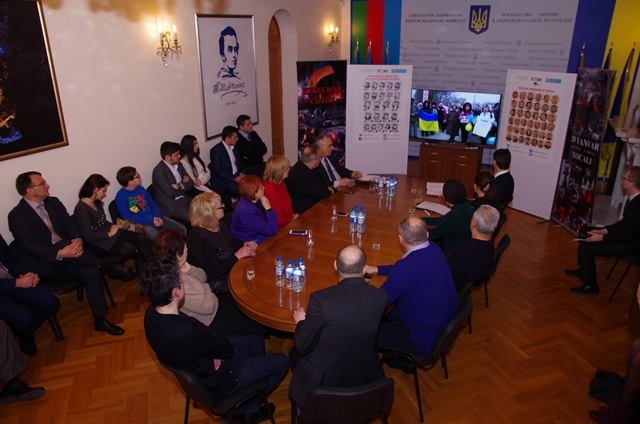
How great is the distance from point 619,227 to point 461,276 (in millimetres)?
2252

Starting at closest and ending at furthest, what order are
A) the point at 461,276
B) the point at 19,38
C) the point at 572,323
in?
the point at 461,276
the point at 19,38
the point at 572,323

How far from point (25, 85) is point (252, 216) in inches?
94.8

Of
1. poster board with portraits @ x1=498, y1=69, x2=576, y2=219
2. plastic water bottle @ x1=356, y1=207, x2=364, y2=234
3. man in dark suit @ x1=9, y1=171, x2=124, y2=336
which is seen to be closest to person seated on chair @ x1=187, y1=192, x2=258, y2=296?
plastic water bottle @ x1=356, y1=207, x2=364, y2=234

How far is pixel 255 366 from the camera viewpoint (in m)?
2.97

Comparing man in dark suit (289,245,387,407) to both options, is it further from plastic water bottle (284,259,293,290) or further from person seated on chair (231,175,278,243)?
person seated on chair (231,175,278,243)

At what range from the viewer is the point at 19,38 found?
4.13m

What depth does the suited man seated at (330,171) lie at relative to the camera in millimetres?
5363

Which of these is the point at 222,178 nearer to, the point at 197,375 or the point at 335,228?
the point at 335,228

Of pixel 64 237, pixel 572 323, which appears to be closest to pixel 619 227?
pixel 572 323

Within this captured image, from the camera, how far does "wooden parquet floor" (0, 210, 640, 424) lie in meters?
3.37

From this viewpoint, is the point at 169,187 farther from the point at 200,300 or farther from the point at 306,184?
the point at 200,300

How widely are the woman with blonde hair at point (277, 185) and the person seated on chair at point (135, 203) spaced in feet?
4.53

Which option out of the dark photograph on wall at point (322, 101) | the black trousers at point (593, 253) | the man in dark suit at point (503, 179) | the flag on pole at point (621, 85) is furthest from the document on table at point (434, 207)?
the flag on pole at point (621, 85)

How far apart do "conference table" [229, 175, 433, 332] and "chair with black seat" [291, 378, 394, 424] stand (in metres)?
0.41
